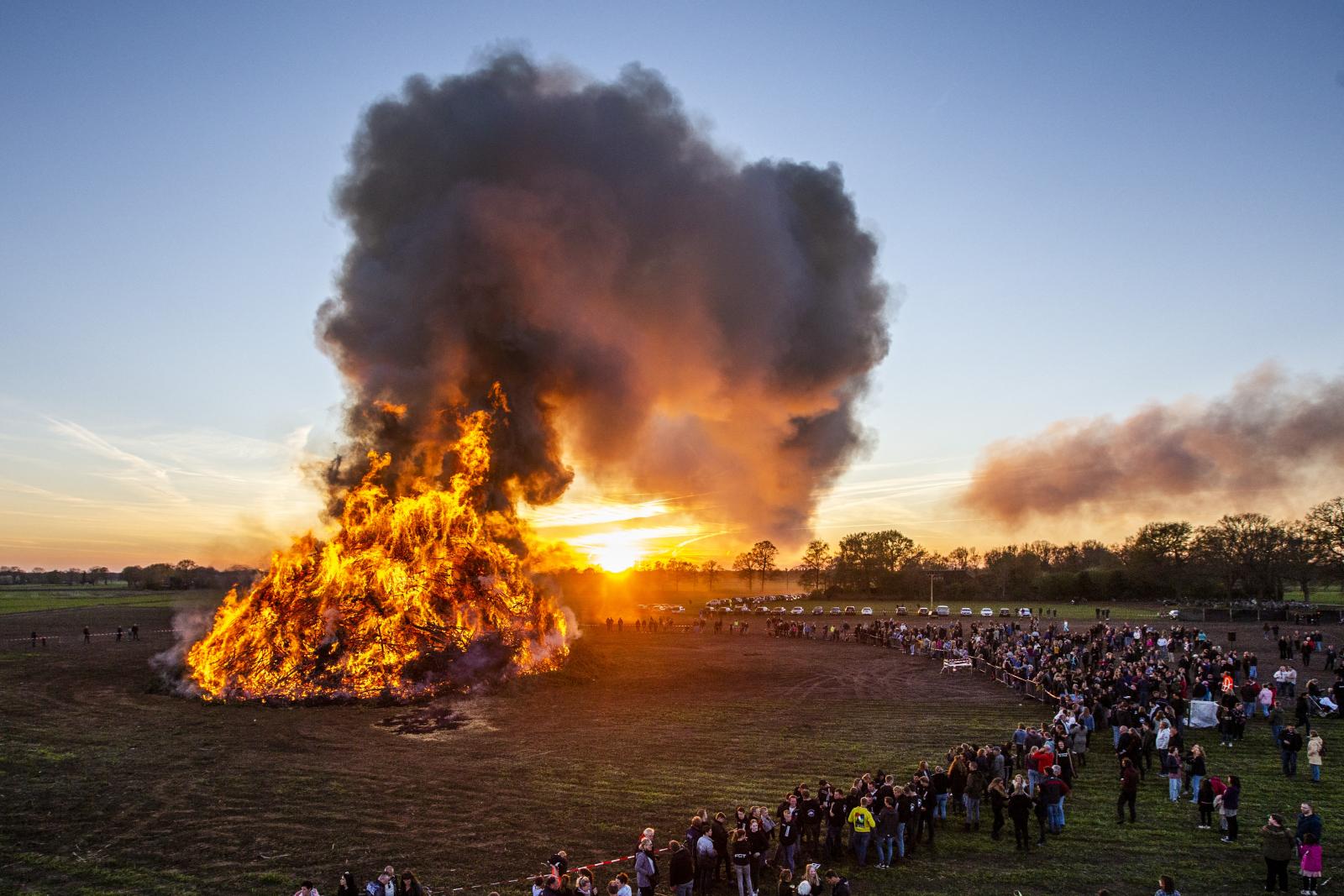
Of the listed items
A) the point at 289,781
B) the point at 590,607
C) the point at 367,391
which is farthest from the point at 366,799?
the point at 590,607

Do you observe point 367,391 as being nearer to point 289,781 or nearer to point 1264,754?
point 289,781

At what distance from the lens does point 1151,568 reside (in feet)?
321

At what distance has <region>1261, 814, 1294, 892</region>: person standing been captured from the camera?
11398 mm

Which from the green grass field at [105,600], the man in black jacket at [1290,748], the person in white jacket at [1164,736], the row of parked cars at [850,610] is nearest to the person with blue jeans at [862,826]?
the person in white jacket at [1164,736]

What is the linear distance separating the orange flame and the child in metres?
25.6

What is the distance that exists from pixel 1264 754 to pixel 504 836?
19.5 m

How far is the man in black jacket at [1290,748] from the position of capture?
17594 mm

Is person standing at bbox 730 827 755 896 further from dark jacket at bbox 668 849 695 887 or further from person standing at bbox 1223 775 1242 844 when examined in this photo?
person standing at bbox 1223 775 1242 844

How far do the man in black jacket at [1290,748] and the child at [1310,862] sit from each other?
747 cm

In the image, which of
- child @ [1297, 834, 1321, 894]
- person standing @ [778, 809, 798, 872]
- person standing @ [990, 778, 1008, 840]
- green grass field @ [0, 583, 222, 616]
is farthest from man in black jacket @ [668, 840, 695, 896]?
green grass field @ [0, 583, 222, 616]

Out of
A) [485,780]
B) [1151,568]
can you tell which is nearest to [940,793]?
[485,780]

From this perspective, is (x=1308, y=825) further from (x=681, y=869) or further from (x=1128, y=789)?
(x=681, y=869)

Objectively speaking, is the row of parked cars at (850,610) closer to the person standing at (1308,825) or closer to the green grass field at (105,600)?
Answer: the green grass field at (105,600)

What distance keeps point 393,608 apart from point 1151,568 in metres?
99.2
